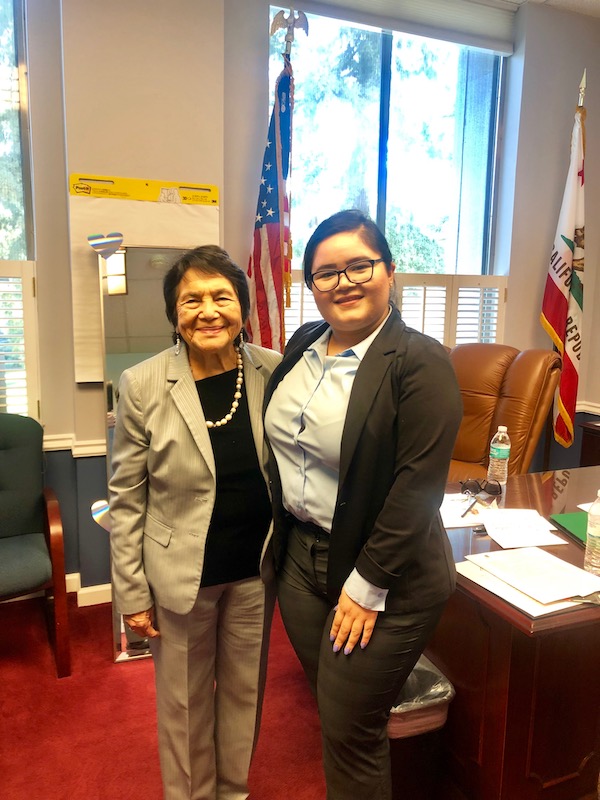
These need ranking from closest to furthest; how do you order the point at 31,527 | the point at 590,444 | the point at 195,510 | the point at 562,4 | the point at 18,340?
the point at 195,510 → the point at 31,527 → the point at 18,340 → the point at 562,4 → the point at 590,444

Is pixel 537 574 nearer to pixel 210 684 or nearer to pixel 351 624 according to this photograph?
pixel 351 624

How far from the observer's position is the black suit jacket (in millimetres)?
1070

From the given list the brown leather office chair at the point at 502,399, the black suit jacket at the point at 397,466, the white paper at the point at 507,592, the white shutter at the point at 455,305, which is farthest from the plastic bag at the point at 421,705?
the white shutter at the point at 455,305

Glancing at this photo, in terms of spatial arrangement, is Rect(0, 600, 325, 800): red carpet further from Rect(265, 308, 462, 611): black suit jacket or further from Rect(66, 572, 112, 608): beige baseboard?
Rect(265, 308, 462, 611): black suit jacket

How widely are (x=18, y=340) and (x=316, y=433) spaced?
2.05 m

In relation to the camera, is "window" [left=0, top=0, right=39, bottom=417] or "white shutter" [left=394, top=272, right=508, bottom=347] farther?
"white shutter" [left=394, top=272, right=508, bottom=347]

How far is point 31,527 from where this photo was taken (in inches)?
100

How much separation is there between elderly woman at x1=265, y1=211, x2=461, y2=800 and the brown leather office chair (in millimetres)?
1671

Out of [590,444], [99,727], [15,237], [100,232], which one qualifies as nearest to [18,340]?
[15,237]

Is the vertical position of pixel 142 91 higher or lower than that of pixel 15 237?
higher

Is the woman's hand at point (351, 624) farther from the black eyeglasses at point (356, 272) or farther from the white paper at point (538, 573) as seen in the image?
the black eyeglasses at point (356, 272)

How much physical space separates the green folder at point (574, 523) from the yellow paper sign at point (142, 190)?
1978mm

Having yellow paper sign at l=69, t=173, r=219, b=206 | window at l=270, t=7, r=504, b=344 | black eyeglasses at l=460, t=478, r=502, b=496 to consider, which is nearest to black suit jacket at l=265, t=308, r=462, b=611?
black eyeglasses at l=460, t=478, r=502, b=496

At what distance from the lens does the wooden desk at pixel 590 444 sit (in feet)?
11.9
